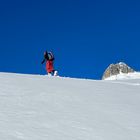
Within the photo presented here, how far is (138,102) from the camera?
10570 mm

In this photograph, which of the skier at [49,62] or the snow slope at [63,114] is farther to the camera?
the skier at [49,62]

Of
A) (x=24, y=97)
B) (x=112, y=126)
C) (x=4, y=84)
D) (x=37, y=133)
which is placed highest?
(x=4, y=84)

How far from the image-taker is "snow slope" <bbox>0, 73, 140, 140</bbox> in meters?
6.19

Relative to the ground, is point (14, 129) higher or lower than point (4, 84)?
lower

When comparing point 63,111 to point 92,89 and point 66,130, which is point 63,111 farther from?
point 92,89

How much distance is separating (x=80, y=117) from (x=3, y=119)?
164 cm

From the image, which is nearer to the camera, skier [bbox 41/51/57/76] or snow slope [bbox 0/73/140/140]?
snow slope [bbox 0/73/140/140]

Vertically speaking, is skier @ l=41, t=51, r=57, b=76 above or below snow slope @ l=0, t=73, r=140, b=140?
above

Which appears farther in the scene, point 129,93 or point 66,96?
point 129,93

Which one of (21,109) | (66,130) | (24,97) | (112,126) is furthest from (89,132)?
(24,97)

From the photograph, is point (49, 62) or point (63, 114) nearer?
point (63, 114)

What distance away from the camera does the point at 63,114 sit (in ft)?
25.0

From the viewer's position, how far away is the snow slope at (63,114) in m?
6.19

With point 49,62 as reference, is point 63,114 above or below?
below
